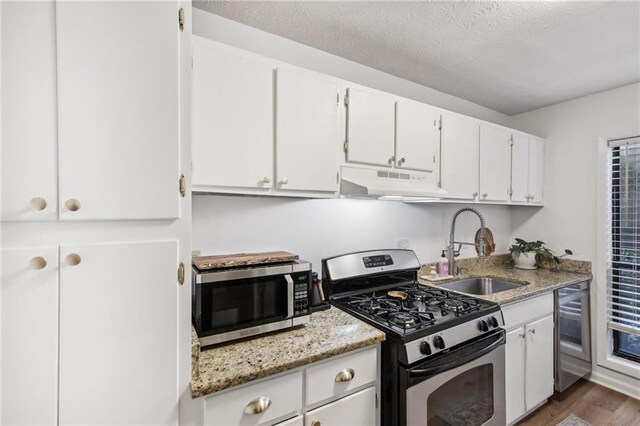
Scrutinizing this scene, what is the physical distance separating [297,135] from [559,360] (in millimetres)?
2639

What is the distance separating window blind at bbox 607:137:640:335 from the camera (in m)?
2.40

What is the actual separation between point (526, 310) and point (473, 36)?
182cm

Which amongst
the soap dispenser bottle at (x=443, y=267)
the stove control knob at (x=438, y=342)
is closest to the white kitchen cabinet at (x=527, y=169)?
the soap dispenser bottle at (x=443, y=267)

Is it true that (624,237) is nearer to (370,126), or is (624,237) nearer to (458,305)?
(458,305)

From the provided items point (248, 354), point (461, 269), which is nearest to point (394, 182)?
point (248, 354)

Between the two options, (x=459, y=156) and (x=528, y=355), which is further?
(x=459, y=156)

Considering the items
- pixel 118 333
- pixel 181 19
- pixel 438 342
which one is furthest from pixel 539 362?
pixel 181 19

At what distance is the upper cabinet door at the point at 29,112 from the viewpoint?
0.74m

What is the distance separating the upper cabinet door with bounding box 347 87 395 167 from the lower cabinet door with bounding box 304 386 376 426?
1.17 m

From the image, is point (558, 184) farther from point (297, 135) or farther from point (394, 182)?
point (297, 135)

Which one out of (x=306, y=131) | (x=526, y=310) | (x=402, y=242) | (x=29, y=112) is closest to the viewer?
(x=29, y=112)

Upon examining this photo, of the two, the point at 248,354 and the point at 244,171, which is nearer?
the point at 248,354

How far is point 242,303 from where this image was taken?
1.21 metres

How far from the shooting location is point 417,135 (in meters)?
1.90
